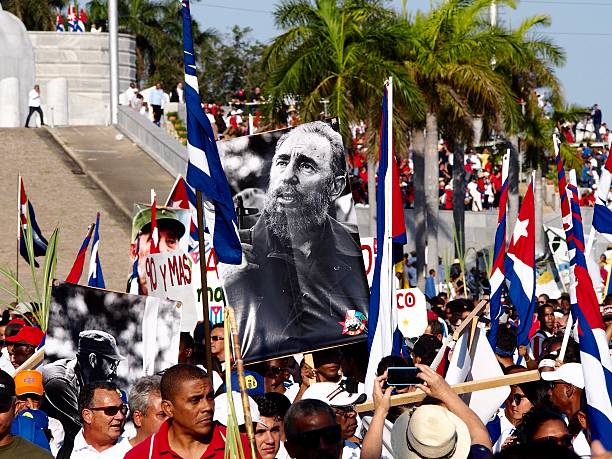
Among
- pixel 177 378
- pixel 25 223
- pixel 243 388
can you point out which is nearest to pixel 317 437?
pixel 243 388

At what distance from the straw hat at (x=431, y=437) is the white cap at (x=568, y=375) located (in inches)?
122

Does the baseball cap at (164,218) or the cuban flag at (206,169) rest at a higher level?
the cuban flag at (206,169)

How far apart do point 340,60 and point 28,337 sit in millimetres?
16182

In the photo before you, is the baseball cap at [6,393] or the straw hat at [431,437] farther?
the baseball cap at [6,393]

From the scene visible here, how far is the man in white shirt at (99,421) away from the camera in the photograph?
7.17 meters

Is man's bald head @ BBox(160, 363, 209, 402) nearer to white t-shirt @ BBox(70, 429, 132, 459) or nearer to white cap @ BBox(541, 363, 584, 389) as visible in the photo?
white t-shirt @ BBox(70, 429, 132, 459)

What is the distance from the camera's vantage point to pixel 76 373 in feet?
28.4

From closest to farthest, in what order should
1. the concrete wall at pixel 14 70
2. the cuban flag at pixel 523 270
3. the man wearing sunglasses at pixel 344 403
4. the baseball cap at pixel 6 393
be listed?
the baseball cap at pixel 6 393 < the man wearing sunglasses at pixel 344 403 < the cuban flag at pixel 523 270 < the concrete wall at pixel 14 70

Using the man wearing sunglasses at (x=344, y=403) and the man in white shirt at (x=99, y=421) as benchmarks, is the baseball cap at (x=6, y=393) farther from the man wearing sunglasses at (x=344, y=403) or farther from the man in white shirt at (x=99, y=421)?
the man wearing sunglasses at (x=344, y=403)

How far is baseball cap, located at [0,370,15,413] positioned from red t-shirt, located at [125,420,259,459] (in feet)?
2.10

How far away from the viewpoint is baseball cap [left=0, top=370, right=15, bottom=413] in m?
6.36

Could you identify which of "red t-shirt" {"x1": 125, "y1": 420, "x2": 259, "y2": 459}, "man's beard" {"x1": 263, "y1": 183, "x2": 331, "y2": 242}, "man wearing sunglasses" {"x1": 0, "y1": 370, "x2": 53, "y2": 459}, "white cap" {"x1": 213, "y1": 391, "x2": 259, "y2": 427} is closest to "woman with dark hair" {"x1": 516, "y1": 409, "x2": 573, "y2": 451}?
"white cap" {"x1": 213, "y1": 391, "x2": 259, "y2": 427}

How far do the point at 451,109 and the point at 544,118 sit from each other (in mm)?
4500

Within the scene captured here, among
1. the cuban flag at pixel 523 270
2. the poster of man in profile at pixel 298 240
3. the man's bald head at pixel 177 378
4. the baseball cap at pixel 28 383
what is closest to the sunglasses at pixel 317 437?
the man's bald head at pixel 177 378
